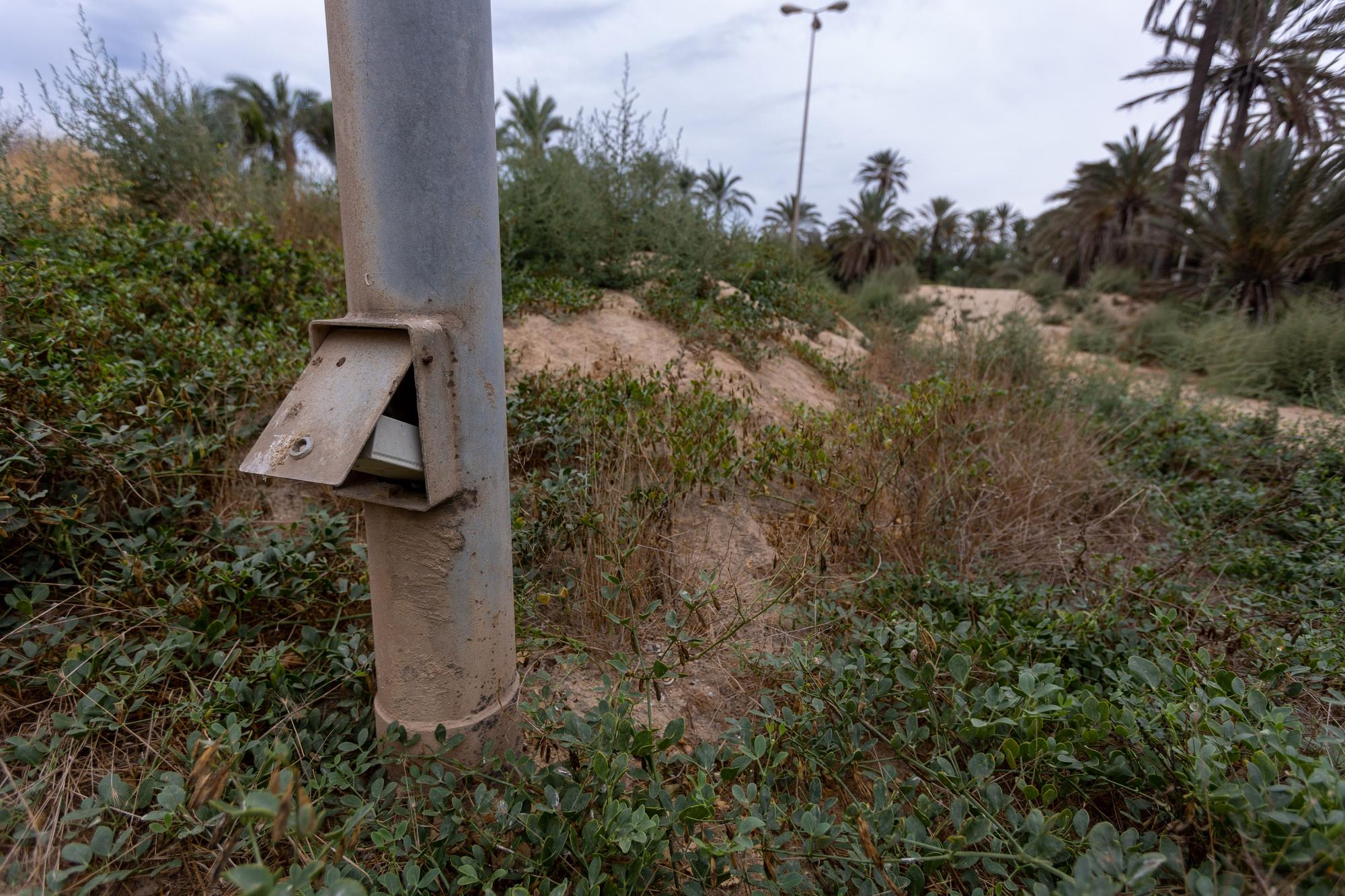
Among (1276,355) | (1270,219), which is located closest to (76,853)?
(1276,355)

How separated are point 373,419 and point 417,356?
6.0 inches

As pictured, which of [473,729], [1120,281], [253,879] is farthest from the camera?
[1120,281]

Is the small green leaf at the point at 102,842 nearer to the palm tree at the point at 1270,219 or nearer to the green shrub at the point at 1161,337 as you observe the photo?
the green shrub at the point at 1161,337

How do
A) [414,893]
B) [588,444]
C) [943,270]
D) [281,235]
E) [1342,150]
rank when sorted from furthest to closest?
[943,270]
[1342,150]
[281,235]
[588,444]
[414,893]

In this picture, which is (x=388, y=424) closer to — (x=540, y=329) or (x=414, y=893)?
(x=414, y=893)

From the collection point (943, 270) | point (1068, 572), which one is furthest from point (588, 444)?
point (943, 270)

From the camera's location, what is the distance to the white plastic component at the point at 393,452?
3.67 feet

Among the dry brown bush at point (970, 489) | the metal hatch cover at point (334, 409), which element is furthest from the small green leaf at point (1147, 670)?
the metal hatch cover at point (334, 409)

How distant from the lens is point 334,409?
3.68ft

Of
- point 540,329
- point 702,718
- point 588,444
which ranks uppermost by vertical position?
point 540,329

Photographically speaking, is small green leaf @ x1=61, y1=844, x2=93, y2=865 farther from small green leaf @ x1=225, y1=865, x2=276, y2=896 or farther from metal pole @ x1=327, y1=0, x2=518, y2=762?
small green leaf @ x1=225, y1=865, x2=276, y2=896

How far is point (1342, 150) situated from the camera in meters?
9.02

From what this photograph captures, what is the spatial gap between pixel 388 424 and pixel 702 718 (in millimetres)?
1301

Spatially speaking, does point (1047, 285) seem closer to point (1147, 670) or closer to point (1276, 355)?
point (1276, 355)
